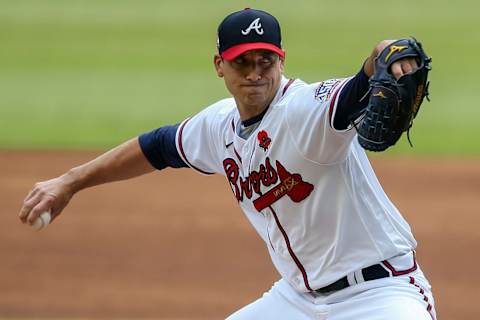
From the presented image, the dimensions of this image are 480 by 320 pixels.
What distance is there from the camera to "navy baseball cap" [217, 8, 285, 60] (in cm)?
424

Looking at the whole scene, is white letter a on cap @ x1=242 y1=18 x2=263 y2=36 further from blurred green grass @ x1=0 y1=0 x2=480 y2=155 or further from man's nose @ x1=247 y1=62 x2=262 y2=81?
blurred green grass @ x1=0 y1=0 x2=480 y2=155

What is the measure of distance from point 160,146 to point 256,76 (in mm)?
951

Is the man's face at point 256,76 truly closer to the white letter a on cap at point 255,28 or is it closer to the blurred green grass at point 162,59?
the white letter a on cap at point 255,28

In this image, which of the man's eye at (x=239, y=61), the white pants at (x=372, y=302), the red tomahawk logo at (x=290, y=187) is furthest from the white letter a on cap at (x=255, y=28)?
the white pants at (x=372, y=302)

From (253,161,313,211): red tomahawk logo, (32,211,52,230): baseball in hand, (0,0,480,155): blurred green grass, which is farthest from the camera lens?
(0,0,480,155): blurred green grass

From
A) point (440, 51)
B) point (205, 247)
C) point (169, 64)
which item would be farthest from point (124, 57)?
point (205, 247)

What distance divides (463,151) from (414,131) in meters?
1.06

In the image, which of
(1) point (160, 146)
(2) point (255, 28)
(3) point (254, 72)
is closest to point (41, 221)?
(1) point (160, 146)

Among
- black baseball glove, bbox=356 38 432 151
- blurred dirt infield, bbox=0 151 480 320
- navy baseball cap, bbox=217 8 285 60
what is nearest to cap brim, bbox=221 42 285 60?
navy baseball cap, bbox=217 8 285 60

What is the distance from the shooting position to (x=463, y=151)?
12531mm

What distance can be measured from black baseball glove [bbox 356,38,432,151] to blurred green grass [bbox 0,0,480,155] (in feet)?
29.7

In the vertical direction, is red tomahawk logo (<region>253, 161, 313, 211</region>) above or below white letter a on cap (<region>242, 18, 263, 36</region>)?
below

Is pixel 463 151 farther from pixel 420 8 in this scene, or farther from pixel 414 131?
pixel 420 8

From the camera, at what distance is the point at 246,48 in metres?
4.24
